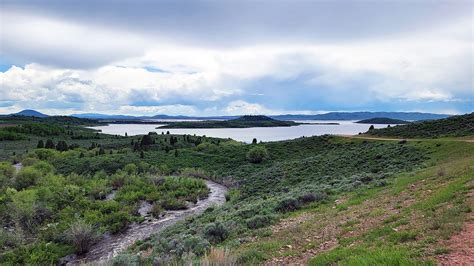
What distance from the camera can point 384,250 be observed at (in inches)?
256

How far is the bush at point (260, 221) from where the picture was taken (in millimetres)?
12612

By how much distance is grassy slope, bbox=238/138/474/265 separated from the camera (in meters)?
6.60

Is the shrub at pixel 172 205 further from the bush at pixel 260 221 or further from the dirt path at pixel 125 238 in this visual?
the bush at pixel 260 221

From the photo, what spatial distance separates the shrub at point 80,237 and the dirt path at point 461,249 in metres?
19.0

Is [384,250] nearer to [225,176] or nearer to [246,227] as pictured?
[246,227]

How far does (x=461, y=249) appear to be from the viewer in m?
6.16

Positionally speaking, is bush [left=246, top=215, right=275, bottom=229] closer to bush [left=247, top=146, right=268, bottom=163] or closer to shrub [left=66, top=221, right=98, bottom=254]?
shrub [left=66, top=221, right=98, bottom=254]

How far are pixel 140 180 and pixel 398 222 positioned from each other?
1446 inches

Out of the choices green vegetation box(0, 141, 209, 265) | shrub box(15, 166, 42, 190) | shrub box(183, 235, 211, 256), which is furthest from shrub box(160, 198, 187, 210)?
shrub box(183, 235, 211, 256)

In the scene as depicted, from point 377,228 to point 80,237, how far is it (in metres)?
17.3

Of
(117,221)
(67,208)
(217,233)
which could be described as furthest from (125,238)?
(217,233)

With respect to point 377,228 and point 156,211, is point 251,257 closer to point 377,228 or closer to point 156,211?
point 377,228

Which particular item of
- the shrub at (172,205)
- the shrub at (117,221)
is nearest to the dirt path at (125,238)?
the shrub at (117,221)

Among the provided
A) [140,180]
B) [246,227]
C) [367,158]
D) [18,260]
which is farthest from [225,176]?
[246,227]
